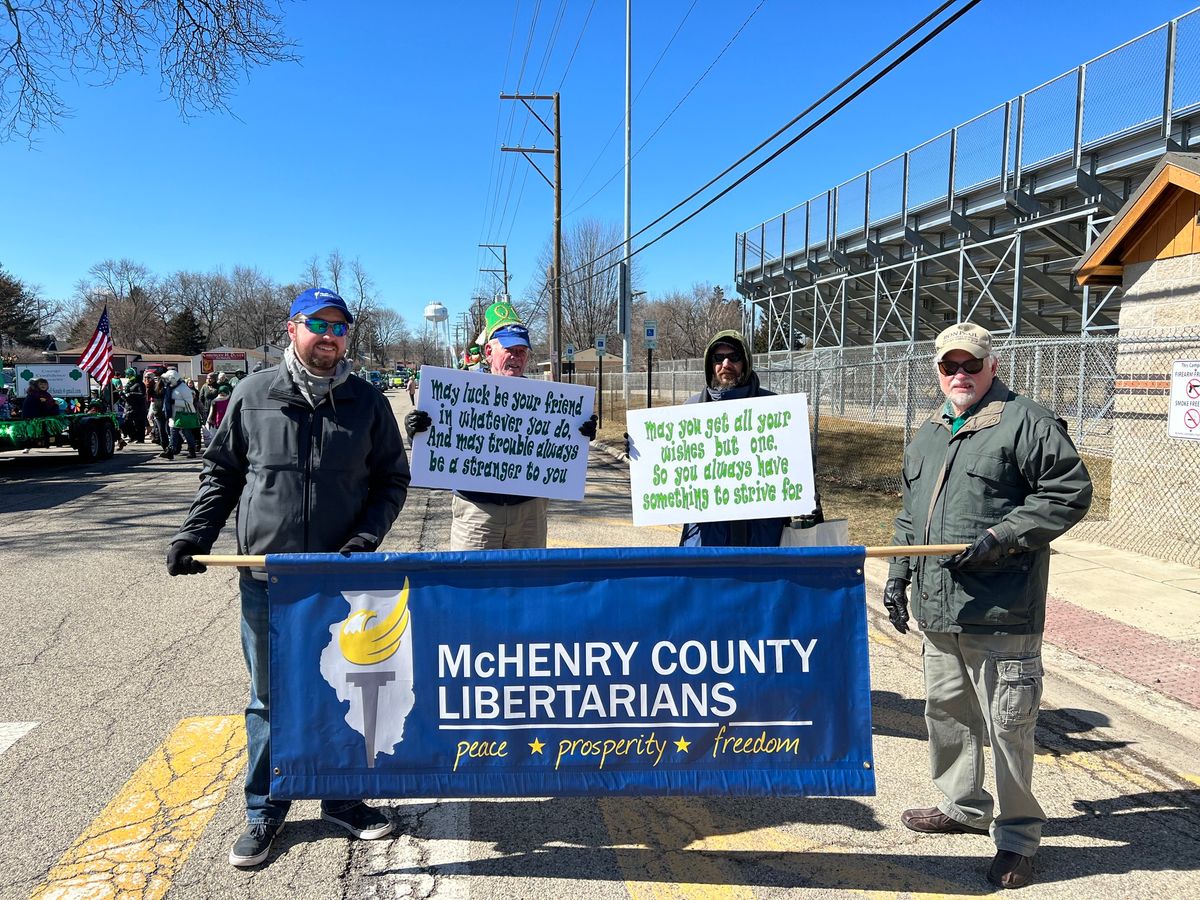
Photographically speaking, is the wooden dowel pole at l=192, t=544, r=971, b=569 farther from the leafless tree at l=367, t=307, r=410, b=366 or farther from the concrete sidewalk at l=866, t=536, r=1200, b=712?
the leafless tree at l=367, t=307, r=410, b=366

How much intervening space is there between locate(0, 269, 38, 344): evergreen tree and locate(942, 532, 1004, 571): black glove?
78960mm

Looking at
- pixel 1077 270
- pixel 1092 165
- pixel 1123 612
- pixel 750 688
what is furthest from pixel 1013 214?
pixel 750 688

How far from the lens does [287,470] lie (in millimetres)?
3027

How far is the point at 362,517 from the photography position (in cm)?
321

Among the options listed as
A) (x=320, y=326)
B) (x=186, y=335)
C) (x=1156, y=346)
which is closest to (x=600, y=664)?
(x=320, y=326)

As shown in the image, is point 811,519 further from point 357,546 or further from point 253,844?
point 253,844

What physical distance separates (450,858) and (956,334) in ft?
9.18

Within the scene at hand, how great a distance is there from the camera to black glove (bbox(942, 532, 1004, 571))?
277cm

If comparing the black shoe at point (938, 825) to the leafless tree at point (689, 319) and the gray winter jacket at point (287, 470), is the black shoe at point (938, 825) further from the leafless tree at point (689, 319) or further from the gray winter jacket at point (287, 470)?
the leafless tree at point (689, 319)

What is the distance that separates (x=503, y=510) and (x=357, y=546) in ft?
3.58

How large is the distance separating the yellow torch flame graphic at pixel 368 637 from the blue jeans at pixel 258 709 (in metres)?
0.38

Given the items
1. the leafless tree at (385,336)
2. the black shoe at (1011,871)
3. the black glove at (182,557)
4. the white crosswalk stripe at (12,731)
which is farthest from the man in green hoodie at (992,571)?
the leafless tree at (385,336)

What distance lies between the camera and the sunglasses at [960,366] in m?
2.97

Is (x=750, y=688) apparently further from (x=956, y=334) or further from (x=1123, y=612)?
(x=1123, y=612)
